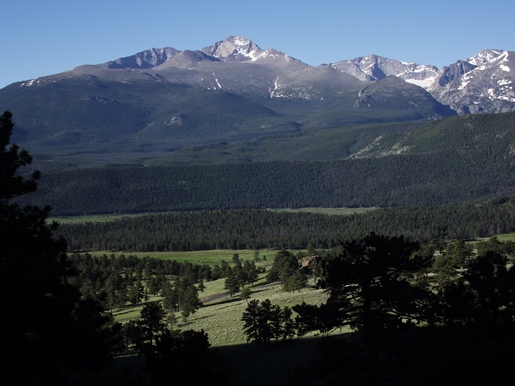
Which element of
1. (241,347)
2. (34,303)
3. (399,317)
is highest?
(34,303)

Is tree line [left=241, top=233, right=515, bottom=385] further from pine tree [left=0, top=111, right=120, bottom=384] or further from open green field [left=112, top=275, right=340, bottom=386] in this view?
pine tree [left=0, top=111, right=120, bottom=384]

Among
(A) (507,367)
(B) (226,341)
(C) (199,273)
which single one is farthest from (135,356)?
(C) (199,273)

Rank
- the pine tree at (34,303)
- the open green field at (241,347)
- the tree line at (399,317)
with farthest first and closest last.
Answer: the open green field at (241,347) < the pine tree at (34,303) < the tree line at (399,317)

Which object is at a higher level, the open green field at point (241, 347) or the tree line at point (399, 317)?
the tree line at point (399, 317)

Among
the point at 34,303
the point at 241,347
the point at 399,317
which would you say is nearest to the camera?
the point at 34,303

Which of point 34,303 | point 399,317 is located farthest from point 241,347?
point 34,303

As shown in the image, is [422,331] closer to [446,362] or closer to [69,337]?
[446,362]

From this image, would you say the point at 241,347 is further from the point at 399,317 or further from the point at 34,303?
the point at 34,303

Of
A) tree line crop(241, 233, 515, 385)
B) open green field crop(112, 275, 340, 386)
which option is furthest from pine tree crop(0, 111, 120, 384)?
open green field crop(112, 275, 340, 386)

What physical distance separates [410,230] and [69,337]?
174012 mm

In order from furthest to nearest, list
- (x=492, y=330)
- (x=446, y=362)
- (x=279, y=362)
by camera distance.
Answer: (x=279, y=362)
(x=492, y=330)
(x=446, y=362)

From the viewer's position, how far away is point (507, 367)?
21.4 m

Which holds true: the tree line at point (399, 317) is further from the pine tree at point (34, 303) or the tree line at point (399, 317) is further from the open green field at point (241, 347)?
the pine tree at point (34, 303)

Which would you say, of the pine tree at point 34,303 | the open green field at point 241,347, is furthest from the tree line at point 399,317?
the pine tree at point 34,303
